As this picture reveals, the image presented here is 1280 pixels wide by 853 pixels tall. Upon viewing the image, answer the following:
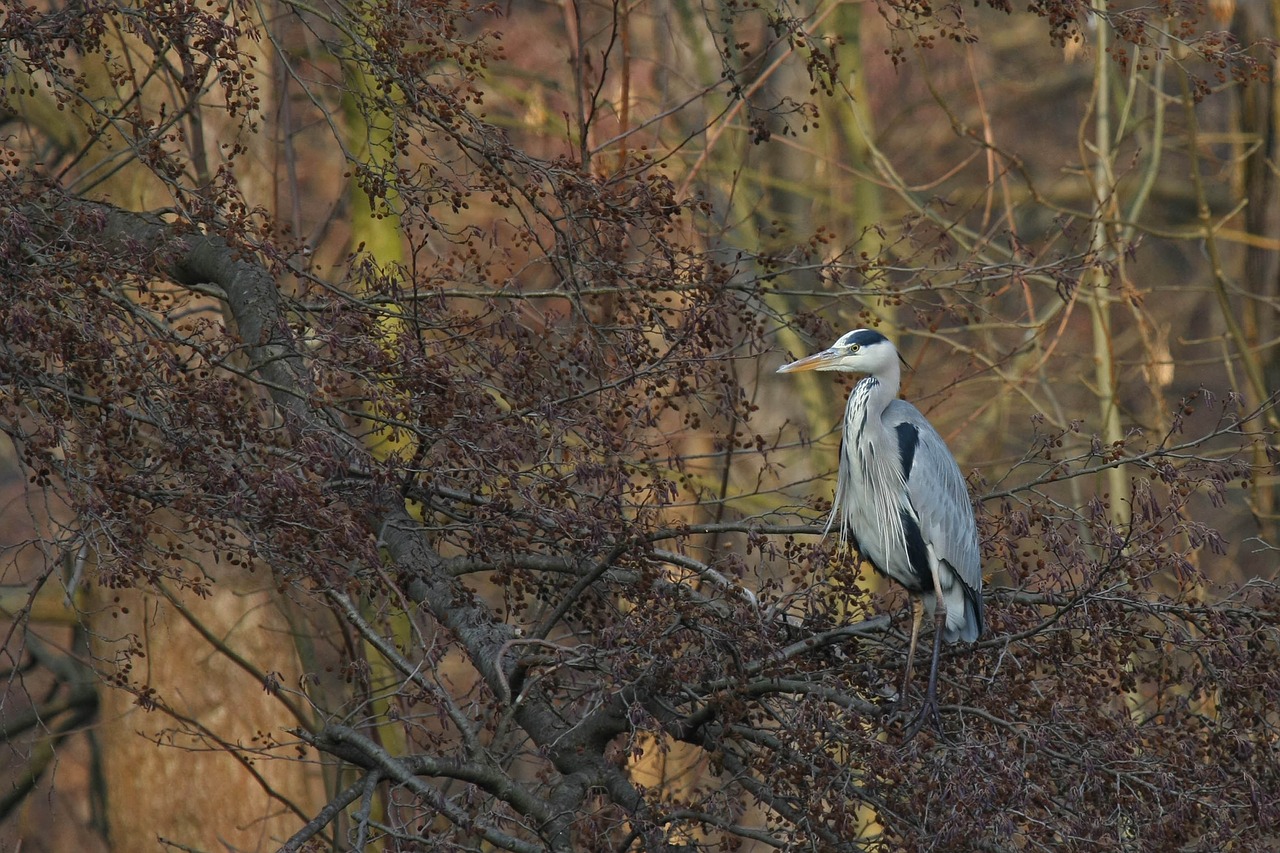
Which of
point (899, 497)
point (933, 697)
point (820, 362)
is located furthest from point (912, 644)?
point (820, 362)

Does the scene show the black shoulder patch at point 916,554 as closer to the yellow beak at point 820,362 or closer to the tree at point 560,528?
the tree at point 560,528

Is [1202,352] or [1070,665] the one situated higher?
[1202,352]

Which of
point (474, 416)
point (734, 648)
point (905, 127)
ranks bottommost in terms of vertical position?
point (734, 648)

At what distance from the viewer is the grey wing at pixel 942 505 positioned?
16.4 feet

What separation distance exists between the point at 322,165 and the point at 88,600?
6377 mm

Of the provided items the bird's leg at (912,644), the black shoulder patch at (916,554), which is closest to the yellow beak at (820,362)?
the black shoulder patch at (916,554)

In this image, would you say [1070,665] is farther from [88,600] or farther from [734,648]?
[88,600]

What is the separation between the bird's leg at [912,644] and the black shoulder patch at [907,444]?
526 mm

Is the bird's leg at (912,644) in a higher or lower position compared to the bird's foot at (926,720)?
higher

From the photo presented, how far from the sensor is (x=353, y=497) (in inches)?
175

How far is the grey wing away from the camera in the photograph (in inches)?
197

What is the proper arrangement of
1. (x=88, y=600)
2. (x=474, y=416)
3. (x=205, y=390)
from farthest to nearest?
(x=88, y=600), (x=474, y=416), (x=205, y=390)

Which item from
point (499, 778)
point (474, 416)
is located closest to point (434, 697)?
point (499, 778)

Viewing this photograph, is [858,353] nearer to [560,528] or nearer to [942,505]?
[942,505]
